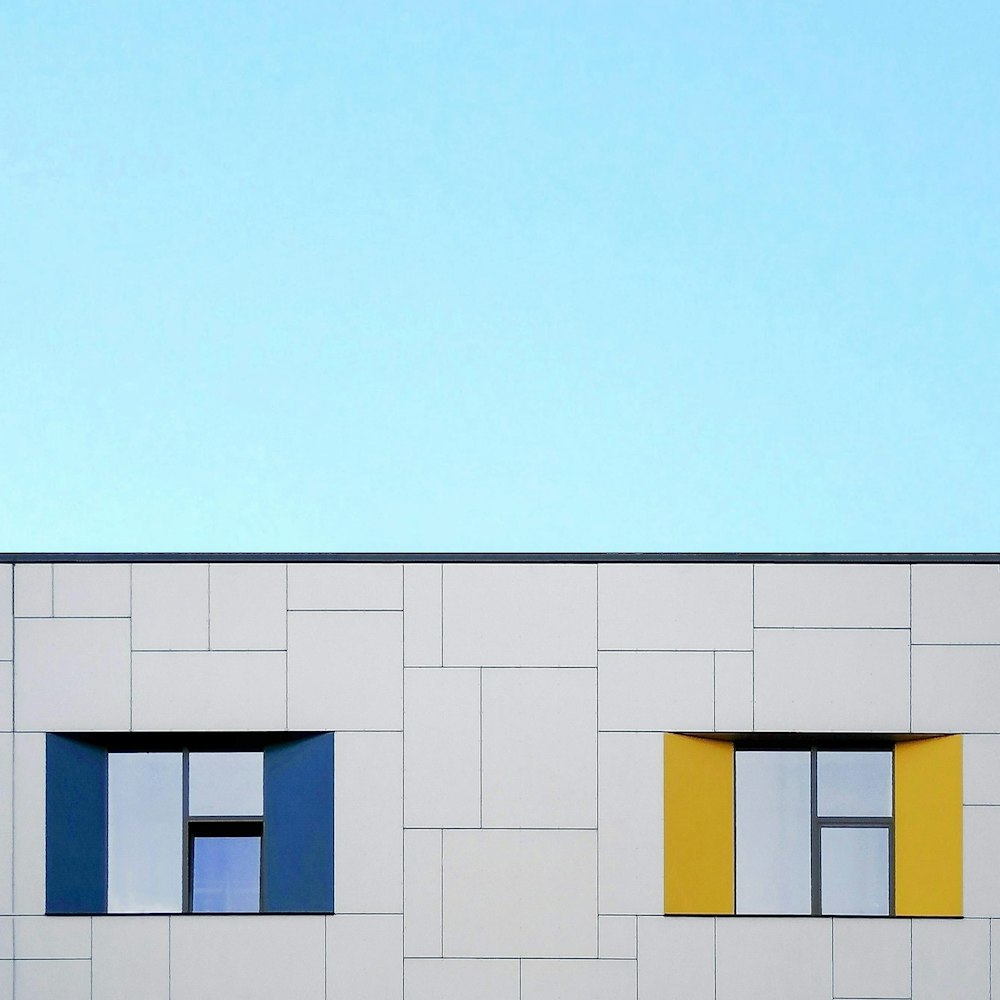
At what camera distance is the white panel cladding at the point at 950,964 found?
5.47 metres

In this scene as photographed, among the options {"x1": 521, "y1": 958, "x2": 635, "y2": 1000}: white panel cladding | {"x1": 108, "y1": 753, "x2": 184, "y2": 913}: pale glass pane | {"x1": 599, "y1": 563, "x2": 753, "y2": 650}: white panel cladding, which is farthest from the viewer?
{"x1": 108, "y1": 753, "x2": 184, "y2": 913}: pale glass pane

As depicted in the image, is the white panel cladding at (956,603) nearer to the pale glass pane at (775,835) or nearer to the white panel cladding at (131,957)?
the pale glass pane at (775,835)

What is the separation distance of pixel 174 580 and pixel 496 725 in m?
1.97

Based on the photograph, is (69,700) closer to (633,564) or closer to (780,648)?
(633,564)

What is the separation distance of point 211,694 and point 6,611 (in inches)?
49.1

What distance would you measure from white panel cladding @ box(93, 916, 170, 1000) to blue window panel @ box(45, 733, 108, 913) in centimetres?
18

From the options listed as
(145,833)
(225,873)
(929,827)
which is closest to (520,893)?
(225,873)

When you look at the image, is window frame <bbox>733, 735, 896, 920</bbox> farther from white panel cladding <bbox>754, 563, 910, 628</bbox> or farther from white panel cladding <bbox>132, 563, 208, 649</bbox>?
white panel cladding <bbox>132, 563, 208, 649</bbox>

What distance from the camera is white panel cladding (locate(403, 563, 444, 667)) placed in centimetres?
556

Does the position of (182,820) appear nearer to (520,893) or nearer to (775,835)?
(520,893)

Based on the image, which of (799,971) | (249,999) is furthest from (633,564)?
(249,999)

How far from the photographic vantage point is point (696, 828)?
5.54m

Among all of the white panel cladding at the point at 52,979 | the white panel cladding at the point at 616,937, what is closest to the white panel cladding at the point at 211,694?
the white panel cladding at the point at 52,979

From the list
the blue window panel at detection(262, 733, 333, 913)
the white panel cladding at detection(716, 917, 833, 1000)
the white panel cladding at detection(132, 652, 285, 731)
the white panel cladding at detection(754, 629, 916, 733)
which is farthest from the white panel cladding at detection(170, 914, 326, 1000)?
the white panel cladding at detection(754, 629, 916, 733)
